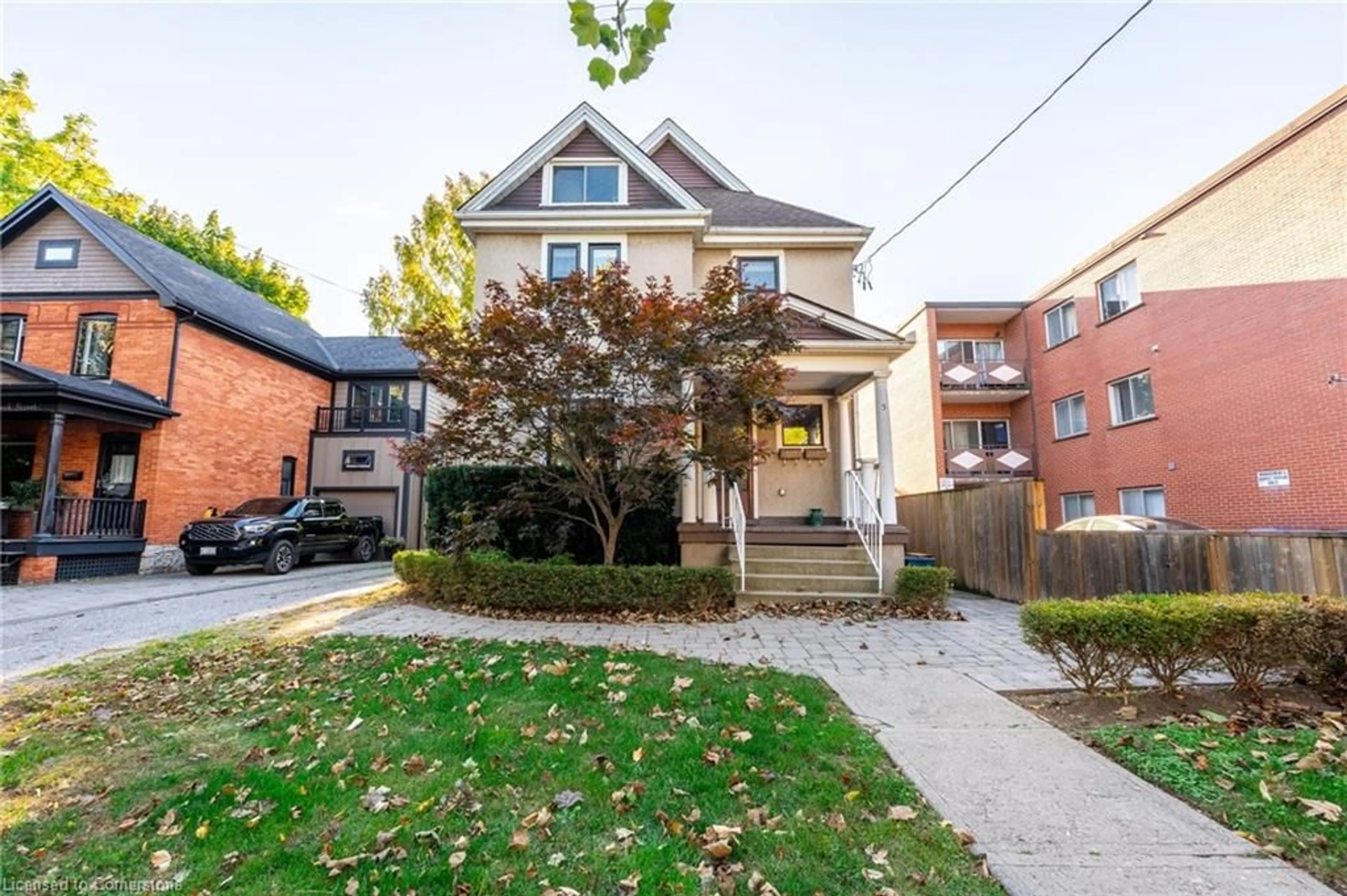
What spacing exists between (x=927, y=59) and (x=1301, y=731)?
29.1 feet

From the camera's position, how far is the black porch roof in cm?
1134

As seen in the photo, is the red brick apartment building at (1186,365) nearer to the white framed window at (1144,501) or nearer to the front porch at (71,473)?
the white framed window at (1144,501)

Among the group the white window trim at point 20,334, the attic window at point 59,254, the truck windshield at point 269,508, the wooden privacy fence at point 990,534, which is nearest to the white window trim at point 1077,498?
the wooden privacy fence at point 990,534

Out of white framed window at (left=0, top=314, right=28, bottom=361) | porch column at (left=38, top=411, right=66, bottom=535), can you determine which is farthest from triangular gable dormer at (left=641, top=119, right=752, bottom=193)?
white framed window at (left=0, top=314, right=28, bottom=361)

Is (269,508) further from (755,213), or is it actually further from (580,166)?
(755,213)

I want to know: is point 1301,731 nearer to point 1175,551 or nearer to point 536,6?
point 1175,551

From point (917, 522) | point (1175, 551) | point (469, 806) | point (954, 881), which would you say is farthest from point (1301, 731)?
point (917, 522)

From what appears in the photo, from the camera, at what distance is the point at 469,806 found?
2.72m

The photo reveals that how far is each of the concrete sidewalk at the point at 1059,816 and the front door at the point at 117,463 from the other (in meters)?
17.3

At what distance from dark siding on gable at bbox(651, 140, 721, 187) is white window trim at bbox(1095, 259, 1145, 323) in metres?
11.3

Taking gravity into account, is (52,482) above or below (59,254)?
below

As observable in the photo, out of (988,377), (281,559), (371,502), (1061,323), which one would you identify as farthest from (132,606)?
(1061,323)

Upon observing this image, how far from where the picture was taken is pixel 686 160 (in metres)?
14.2

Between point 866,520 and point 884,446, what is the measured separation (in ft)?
4.39
